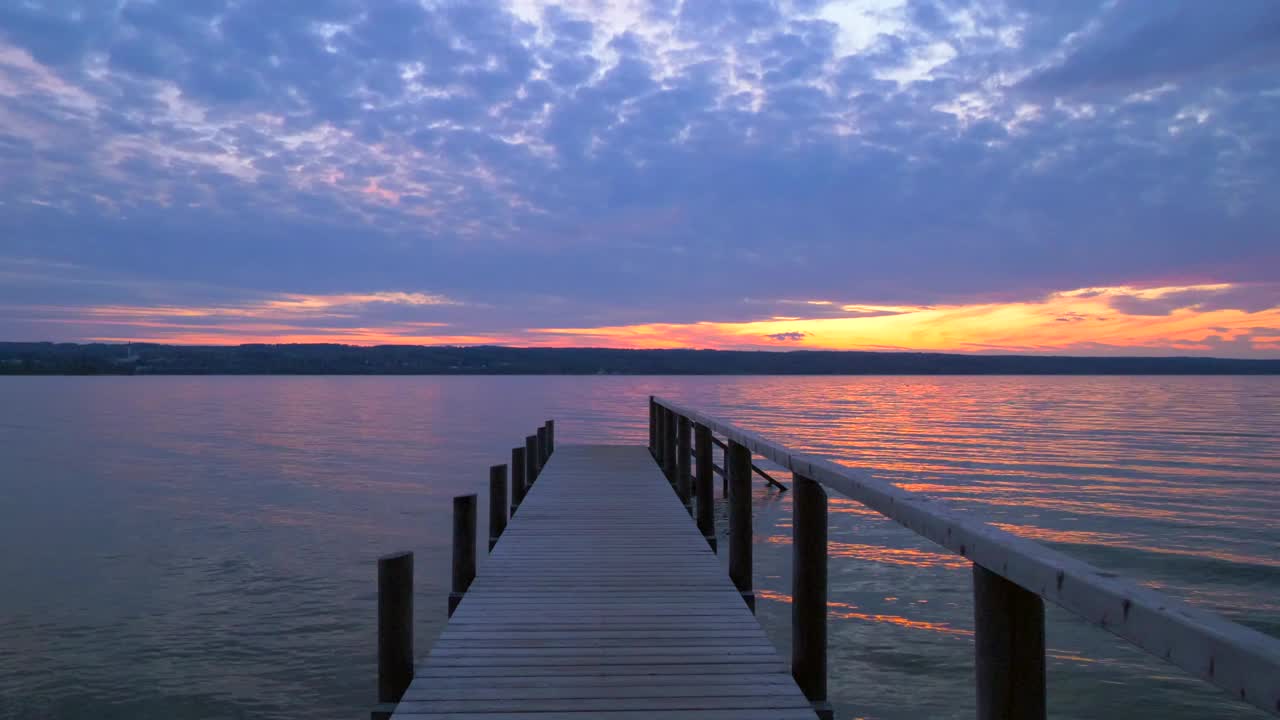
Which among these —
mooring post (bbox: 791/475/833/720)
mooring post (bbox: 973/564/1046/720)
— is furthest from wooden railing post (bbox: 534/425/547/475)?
mooring post (bbox: 973/564/1046/720)

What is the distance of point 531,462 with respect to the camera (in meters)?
13.8

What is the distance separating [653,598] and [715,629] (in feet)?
2.89

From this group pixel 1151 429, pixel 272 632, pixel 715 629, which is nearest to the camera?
pixel 715 629

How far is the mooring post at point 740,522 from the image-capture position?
657 centimetres

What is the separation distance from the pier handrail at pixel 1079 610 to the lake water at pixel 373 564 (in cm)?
569

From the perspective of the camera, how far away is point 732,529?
681 cm

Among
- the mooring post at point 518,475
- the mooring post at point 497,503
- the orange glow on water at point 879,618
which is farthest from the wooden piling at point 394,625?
the mooring post at point 518,475

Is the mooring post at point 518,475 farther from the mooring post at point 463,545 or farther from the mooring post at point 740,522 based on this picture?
the mooring post at point 740,522

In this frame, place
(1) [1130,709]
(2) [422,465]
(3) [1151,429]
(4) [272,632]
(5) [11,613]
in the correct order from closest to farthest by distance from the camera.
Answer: (1) [1130,709], (4) [272,632], (5) [11,613], (2) [422,465], (3) [1151,429]

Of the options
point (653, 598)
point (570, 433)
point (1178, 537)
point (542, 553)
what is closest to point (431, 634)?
point (542, 553)

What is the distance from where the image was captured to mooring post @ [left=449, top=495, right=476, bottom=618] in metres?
6.75

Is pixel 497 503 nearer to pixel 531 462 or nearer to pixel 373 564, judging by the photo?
pixel 531 462

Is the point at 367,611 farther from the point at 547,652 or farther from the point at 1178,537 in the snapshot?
the point at 1178,537

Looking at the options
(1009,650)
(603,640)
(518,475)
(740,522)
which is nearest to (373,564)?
(518,475)
